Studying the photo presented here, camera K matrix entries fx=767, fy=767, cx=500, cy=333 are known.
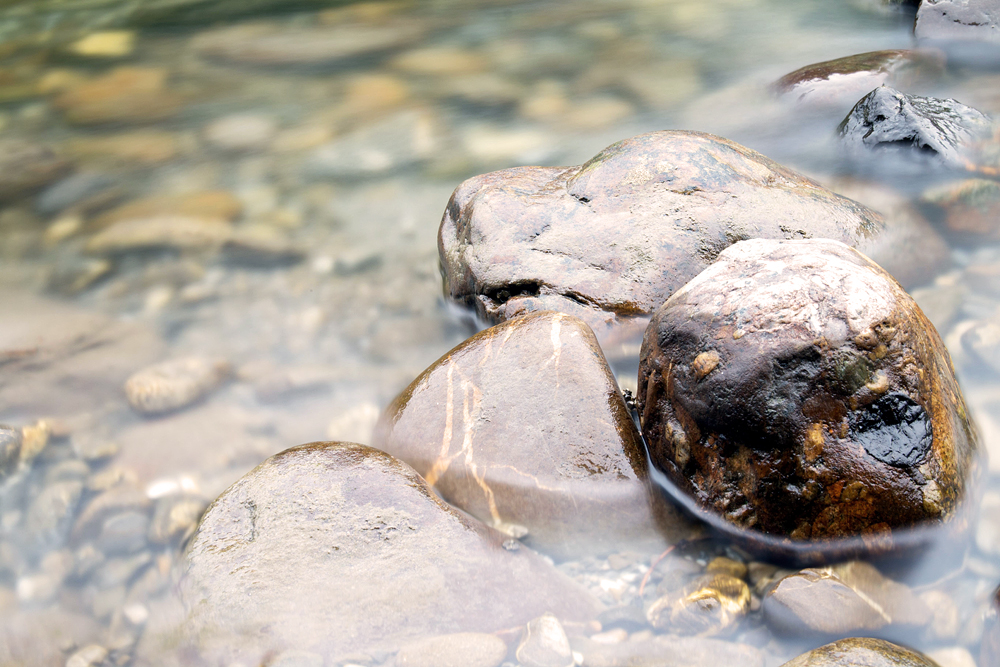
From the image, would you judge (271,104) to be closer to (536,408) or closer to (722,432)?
(536,408)

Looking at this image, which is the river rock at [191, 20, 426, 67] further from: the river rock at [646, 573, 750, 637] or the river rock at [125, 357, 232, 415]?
the river rock at [646, 573, 750, 637]

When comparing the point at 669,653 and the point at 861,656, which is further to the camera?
the point at 669,653

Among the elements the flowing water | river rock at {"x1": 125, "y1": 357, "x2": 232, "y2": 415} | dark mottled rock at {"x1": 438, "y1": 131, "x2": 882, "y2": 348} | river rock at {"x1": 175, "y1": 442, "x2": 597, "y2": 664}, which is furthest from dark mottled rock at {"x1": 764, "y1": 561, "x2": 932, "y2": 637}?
river rock at {"x1": 125, "y1": 357, "x2": 232, "y2": 415}

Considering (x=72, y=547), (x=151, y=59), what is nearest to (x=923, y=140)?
(x=72, y=547)

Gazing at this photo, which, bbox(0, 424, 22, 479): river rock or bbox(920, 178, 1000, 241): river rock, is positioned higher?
bbox(920, 178, 1000, 241): river rock

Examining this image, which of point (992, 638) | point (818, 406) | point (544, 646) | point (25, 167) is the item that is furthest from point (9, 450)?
point (992, 638)

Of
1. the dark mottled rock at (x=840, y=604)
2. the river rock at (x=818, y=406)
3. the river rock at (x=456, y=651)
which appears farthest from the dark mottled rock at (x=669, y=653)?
the river rock at (x=818, y=406)

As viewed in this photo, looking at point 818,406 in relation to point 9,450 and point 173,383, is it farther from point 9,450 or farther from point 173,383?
point 9,450

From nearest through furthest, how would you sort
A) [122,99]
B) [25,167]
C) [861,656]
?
[861,656] < [25,167] < [122,99]
